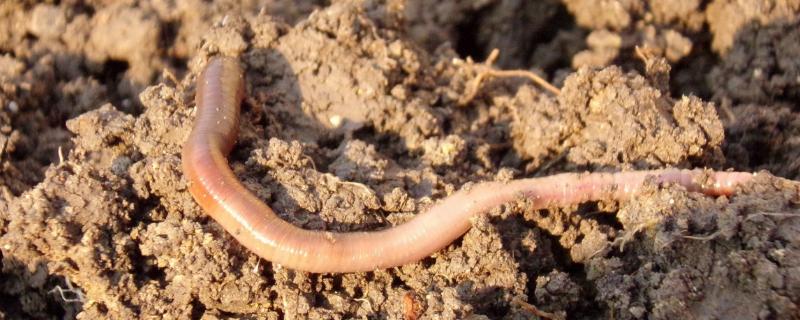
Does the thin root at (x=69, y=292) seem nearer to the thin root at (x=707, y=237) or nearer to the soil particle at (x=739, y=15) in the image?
the thin root at (x=707, y=237)

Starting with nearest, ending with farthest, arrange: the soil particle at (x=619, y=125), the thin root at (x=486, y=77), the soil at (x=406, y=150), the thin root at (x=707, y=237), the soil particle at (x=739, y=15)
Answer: the thin root at (x=707, y=237) → the soil at (x=406, y=150) → the soil particle at (x=619, y=125) → the thin root at (x=486, y=77) → the soil particle at (x=739, y=15)

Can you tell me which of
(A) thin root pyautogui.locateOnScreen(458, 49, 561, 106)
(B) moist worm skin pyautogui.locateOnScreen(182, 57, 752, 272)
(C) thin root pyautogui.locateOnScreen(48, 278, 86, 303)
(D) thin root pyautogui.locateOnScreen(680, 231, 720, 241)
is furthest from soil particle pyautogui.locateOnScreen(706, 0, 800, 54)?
(C) thin root pyautogui.locateOnScreen(48, 278, 86, 303)

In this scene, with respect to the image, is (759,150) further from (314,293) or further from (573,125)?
(314,293)

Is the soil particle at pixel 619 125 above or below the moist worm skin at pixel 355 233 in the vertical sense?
above

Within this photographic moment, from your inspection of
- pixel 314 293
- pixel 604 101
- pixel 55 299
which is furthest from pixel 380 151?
pixel 55 299

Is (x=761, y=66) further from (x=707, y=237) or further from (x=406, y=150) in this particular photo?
(x=406, y=150)

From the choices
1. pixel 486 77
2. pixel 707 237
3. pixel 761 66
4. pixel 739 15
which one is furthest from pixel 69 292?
pixel 739 15

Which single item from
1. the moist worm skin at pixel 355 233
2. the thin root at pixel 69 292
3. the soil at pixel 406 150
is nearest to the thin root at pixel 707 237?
the soil at pixel 406 150
